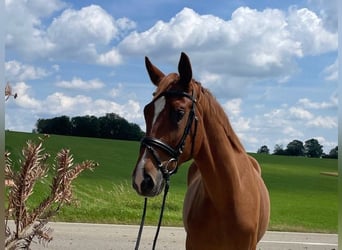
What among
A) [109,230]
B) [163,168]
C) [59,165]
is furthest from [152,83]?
[109,230]

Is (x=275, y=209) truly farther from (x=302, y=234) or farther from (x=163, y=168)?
(x=163, y=168)

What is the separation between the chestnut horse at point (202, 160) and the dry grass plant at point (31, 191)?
2.80ft

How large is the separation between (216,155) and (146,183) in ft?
2.34

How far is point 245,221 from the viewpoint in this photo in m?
3.32

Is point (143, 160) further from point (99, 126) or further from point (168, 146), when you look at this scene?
point (99, 126)

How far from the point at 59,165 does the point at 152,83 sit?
159 cm

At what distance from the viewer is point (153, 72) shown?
3346 mm

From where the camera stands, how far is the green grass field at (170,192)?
1328 centimetres

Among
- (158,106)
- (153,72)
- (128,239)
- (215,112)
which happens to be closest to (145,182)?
(158,106)

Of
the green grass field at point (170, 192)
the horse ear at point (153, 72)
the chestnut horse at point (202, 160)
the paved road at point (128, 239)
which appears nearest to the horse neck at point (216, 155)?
the chestnut horse at point (202, 160)

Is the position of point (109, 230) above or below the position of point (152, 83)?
below

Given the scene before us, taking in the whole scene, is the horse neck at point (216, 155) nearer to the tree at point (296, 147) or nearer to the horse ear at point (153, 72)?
the horse ear at point (153, 72)

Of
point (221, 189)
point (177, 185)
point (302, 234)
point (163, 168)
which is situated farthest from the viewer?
point (177, 185)

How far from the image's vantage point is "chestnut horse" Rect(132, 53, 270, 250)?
2.80 metres
